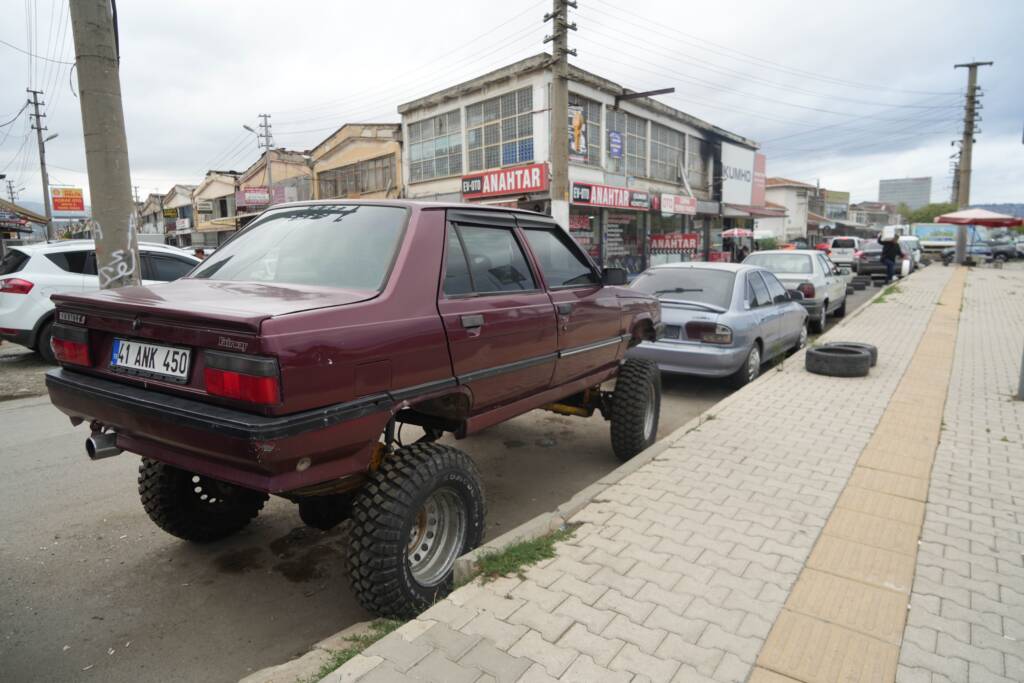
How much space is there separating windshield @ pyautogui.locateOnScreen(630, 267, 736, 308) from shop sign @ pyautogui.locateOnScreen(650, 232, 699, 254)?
21259 mm

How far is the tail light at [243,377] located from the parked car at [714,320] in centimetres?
535

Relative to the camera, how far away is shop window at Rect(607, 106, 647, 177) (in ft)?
79.4

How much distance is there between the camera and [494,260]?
3541 millimetres

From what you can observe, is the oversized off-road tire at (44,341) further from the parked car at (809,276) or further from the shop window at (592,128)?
the shop window at (592,128)

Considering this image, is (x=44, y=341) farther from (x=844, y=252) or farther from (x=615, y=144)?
(x=844, y=252)

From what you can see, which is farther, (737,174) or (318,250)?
(737,174)

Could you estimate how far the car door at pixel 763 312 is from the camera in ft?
24.9

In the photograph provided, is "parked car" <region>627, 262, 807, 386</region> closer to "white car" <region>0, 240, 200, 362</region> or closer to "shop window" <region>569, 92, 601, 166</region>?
"white car" <region>0, 240, 200, 362</region>

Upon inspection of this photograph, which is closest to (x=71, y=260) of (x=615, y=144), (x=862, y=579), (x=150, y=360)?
(x=150, y=360)

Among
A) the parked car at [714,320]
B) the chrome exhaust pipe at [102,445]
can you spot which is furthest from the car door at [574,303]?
the parked car at [714,320]

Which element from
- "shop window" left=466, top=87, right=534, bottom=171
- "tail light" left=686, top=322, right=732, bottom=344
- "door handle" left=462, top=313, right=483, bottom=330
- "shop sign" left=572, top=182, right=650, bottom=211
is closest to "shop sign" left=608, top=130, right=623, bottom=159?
"shop sign" left=572, top=182, right=650, bottom=211

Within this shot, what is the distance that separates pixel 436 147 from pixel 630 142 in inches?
321

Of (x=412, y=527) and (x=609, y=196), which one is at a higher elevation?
(x=609, y=196)

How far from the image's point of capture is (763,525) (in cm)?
352
